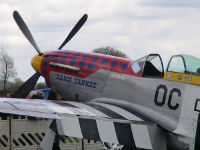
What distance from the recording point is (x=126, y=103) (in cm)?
814

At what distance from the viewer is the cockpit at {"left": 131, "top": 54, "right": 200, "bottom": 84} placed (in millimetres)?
7134

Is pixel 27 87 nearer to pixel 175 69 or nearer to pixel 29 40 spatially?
pixel 29 40

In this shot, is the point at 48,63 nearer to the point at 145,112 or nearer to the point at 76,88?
the point at 76,88

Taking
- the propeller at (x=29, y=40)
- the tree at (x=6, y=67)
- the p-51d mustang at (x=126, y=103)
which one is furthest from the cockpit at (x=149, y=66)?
the tree at (x=6, y=67)

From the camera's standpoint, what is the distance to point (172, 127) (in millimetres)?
7020

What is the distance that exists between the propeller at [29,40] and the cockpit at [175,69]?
3.18 meters

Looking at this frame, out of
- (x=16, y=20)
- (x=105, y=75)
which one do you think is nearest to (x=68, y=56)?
(x=105, y=75)

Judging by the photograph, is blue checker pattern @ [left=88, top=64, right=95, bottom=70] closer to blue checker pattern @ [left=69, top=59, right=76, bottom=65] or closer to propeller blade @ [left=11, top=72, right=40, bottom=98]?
blue checker pattern @ [left=69, top=59, right=76, bottom=65]

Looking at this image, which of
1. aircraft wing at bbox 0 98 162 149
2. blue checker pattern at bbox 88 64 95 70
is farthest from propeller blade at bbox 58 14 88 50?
aircraft wing at bbox 0 98 162 149

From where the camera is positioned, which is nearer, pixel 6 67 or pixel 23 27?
pixel 23 27

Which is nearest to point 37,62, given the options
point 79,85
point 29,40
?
point 29,40

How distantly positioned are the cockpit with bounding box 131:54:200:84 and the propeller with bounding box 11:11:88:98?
3.18 meters

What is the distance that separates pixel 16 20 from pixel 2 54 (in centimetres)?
4231

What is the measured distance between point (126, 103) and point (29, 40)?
13.1ft
